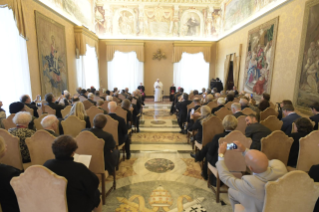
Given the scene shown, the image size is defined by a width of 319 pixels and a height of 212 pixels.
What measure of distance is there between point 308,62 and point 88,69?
34.2 feet

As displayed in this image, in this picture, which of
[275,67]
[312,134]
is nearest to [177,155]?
[312,134]

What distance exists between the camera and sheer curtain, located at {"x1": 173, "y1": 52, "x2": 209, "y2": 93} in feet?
47.3

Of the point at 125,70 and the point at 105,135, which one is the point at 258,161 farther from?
the point at 125,70

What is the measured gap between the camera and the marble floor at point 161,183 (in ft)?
9.23

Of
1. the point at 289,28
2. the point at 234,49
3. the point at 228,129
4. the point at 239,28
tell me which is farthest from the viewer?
the point at 234,49

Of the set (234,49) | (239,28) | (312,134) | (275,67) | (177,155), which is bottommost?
(177,155)

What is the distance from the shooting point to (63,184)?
59.7 inches

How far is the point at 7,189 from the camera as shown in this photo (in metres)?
1.74

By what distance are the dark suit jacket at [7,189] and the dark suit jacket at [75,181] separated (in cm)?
34

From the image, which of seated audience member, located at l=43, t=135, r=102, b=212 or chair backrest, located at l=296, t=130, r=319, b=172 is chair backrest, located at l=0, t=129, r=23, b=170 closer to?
seated audience member, located at l=43, t=135, r=102, b=212

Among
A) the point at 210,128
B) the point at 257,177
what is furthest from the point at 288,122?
the point at 257,177

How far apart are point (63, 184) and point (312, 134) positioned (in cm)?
288

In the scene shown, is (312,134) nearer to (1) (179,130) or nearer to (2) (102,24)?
(1) (179,130)

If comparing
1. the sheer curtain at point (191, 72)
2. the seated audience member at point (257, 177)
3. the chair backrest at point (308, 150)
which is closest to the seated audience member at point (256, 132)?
the chair backrest at point (308, 150)
